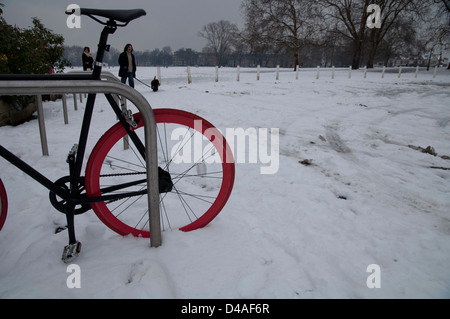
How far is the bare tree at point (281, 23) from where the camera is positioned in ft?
95.3

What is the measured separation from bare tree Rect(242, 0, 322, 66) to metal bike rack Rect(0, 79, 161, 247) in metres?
31.6

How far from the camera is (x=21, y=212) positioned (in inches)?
91.7

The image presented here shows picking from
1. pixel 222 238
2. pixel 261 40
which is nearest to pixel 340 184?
pixel 222 238

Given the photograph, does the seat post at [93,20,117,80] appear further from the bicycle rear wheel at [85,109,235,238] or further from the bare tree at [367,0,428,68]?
the bare tree at [367,0,428,68]

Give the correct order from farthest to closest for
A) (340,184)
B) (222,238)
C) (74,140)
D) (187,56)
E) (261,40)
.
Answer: (187,56) < (261,40) < (74,140) < (340,184) < (222,238)

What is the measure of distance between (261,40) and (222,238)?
32.1 meters

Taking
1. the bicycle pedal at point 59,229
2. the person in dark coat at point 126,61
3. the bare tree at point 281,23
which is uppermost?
the bare tree at point 281,23

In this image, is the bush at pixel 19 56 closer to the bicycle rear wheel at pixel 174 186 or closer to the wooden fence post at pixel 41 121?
the wooden fence post at pixel 41 121

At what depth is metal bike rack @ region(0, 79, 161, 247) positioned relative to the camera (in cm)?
125

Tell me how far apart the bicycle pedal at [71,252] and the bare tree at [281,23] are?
3189 centimetres

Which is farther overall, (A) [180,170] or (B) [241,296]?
(A) [180,170]

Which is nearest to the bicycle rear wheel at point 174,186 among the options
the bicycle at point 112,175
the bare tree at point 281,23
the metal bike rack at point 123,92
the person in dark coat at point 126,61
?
the bicycle at point 112,175

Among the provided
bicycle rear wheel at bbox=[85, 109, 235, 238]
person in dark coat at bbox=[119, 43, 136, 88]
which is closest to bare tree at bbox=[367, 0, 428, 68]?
person in dark coat at bbox=[119, 43, 136, 88]

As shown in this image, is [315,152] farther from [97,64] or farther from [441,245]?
[97,64]
